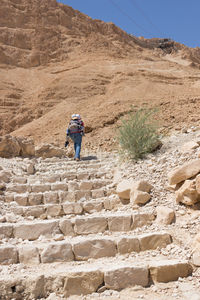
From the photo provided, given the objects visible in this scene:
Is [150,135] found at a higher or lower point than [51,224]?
higher

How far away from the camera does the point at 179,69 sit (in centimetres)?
2367

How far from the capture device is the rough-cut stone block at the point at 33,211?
461 cm

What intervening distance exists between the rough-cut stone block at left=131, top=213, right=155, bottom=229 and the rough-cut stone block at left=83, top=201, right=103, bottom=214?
2.78 ft

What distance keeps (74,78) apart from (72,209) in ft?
54.5

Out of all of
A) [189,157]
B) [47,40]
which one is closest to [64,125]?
[189,157]

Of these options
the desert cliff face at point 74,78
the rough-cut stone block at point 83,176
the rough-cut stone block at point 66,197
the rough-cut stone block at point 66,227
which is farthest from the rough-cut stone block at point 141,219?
the desert cliff face at point 74,78

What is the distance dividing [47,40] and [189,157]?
24.9 metres

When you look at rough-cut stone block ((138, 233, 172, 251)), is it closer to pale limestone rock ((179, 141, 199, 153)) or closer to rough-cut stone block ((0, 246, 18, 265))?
rough-cut stone block ((0, 246, 18, 265))

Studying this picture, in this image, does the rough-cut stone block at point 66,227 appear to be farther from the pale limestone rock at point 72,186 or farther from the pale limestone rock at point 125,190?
the pale limestone rock at point 72,186

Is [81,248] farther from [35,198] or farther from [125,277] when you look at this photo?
[35,198]

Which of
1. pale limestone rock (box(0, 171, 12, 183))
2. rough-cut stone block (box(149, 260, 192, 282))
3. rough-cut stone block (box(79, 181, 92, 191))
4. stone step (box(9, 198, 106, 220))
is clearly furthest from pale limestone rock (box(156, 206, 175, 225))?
pale limestone rock (box(0, 171, 12, 183))

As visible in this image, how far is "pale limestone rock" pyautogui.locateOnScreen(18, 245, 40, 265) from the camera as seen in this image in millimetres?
3366

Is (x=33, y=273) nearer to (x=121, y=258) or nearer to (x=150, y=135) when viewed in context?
(x=121, y=258)

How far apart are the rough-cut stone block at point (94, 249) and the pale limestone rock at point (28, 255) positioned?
43 centimetres
